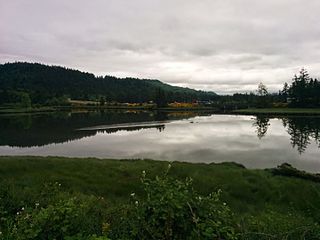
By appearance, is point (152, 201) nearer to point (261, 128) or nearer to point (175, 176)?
point (175, 176)

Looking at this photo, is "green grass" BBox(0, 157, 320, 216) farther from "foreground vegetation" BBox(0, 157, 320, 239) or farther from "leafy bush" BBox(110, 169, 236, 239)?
Result: "leafy bush" BBox(110, 169, 236, 239)

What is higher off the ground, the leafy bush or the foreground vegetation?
the leafy bush

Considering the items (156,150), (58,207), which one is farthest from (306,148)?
(58,207)

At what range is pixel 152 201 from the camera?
5.67m

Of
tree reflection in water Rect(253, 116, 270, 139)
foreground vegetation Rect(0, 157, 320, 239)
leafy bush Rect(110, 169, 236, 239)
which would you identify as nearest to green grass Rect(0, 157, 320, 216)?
foreground vegetation Rect(0, 157, 320, 239)

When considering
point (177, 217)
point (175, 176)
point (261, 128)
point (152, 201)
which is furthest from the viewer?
point (261, 128)

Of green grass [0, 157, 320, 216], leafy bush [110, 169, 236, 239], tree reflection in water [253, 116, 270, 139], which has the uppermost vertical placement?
leafy bush [110, 169, 236, 239]

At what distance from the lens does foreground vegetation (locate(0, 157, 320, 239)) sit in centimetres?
562

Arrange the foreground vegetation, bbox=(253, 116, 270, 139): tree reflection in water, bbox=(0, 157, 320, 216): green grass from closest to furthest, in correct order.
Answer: the foreground vegetation, bbox=(0, 157, 320, 216): green grass, bbox=(253, 116, 270, 139): tree reflection in water

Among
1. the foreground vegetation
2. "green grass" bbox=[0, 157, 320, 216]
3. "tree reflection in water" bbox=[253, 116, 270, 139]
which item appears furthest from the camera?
"tree reflection in water" bbox=[253, 116, 270, 139]

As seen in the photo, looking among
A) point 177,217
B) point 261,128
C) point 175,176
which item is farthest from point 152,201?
point 261,128

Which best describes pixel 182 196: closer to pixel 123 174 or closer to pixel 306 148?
pixel 123 174

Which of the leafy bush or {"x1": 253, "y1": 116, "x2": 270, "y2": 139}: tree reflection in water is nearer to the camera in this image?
the leafy bush

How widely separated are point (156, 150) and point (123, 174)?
17582 mm
